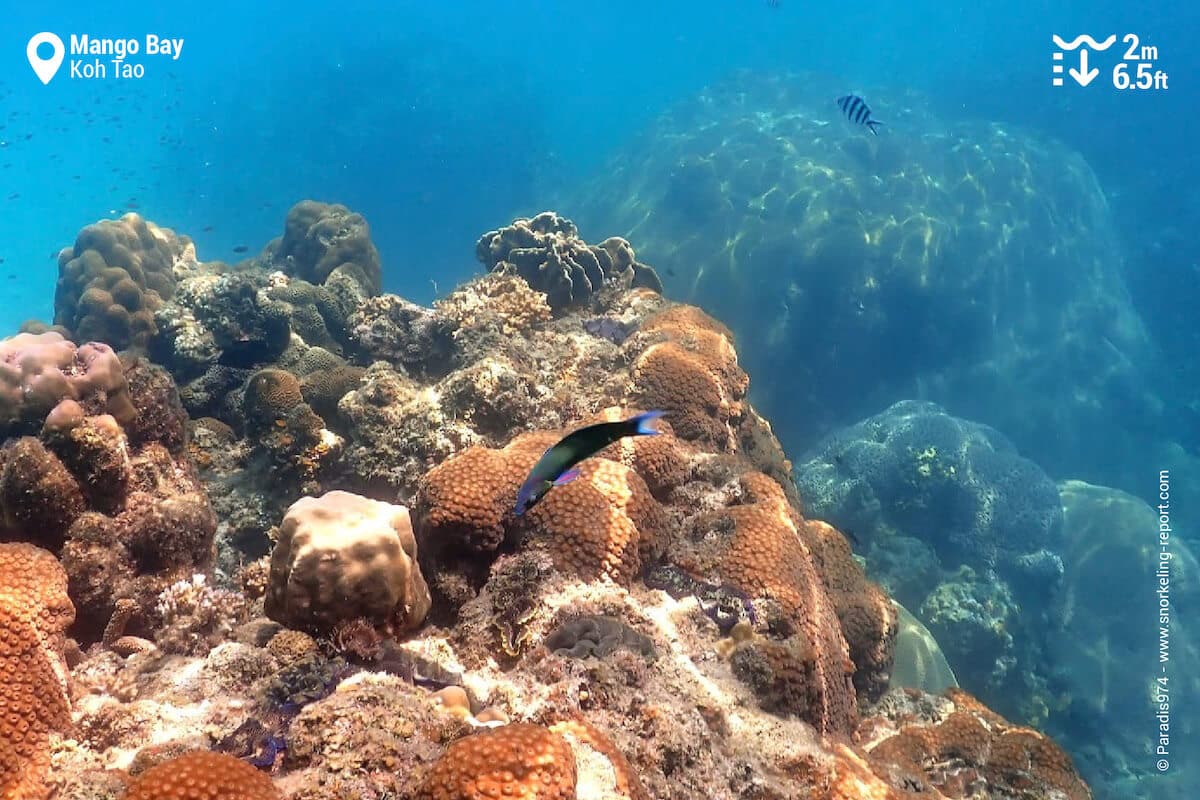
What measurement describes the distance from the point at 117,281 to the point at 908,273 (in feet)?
51.0

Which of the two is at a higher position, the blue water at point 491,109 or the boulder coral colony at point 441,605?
the blue water at point 491,109

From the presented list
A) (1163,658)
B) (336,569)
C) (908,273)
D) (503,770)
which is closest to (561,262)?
(336,569)

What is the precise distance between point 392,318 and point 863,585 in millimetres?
5842

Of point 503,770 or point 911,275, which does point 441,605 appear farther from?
point 911,275

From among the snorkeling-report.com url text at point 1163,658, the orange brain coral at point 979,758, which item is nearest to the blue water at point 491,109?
the snorkeling-report.com url text at point 1163,658

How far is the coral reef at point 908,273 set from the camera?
14.3 meters

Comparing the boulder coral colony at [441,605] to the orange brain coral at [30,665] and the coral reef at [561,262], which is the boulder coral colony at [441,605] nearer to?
the orange brain coral at [30,665]

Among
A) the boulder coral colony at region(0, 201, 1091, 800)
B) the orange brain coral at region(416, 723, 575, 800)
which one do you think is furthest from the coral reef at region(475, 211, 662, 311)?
the orange brain coral at region(416, 723, 575, 800)

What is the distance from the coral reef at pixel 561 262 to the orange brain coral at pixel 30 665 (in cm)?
650

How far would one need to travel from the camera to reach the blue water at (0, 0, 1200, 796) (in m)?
26.2

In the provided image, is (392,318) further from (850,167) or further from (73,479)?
(850,167)

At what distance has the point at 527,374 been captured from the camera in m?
6.23

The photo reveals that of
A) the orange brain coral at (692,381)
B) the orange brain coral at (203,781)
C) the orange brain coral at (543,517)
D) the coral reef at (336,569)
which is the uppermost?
the orange brain coral at (692,381)

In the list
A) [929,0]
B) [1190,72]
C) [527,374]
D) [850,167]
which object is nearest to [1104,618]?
[850,167]
